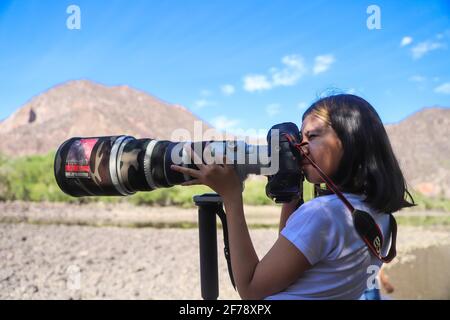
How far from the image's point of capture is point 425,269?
3.96 metres

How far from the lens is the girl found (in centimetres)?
71

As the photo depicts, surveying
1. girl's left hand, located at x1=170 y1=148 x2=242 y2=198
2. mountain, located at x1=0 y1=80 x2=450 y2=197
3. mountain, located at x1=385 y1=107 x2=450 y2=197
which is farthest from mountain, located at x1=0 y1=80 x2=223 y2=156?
girl's left hand, located at x1=170 y1=148 x2=242 y2=198

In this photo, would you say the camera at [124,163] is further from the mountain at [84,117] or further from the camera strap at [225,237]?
the mountain at [84,117]

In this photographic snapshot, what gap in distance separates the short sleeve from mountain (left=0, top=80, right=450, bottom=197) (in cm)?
843

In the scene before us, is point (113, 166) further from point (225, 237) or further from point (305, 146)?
point (305, 146)

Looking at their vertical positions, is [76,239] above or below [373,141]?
below

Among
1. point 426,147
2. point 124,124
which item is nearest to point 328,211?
point 426,147

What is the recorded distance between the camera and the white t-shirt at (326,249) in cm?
70

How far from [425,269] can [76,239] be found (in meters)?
3.49

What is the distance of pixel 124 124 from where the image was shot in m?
16.5

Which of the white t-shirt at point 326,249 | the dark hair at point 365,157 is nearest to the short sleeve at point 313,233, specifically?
the white t-shirt at point 326,249

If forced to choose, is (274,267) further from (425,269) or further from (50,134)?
(50,134)
